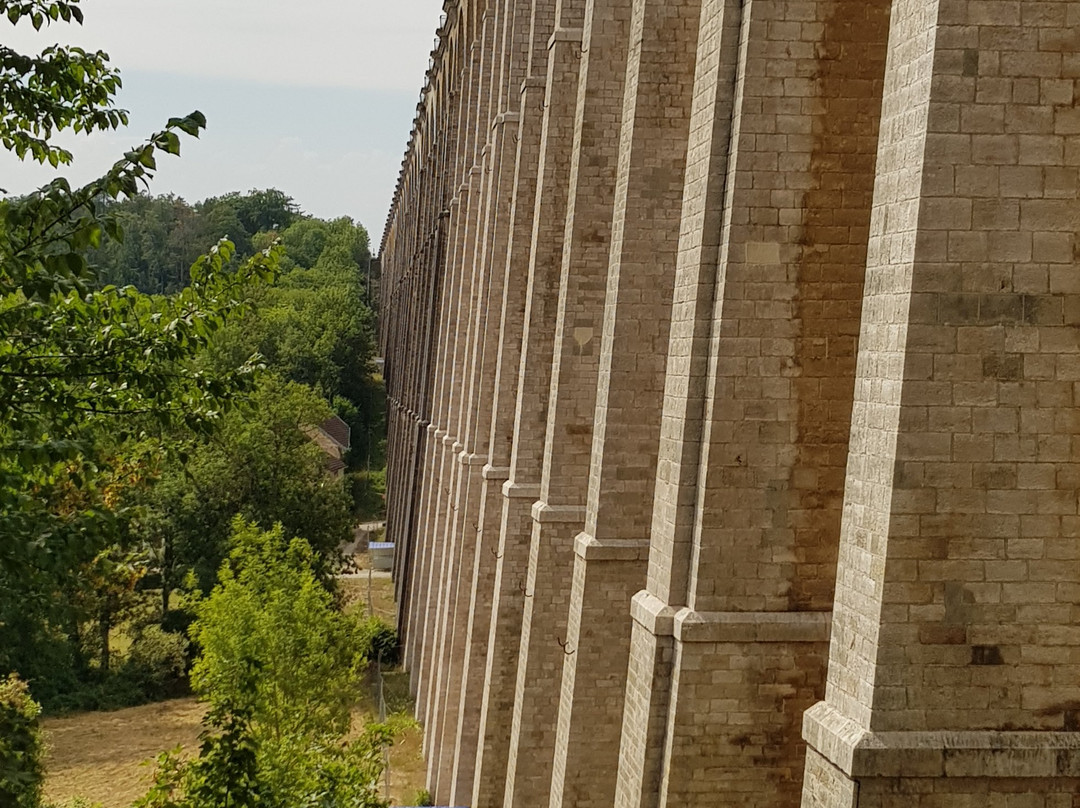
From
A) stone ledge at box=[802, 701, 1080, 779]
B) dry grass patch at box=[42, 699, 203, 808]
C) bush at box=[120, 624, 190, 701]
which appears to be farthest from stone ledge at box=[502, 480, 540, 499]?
bush at box=[120, 624, 190, 701]

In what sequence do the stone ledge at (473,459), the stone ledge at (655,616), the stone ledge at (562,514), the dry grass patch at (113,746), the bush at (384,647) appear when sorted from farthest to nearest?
the bush at (384,647), the dry grass patch at (113,746), the stone ledge at (473,459), the stone ledge at (562,514), the stone ledge at (655,616)

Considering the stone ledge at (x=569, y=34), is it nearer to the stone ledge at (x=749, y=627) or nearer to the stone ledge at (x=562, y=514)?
the stone ledge at (x=562, y=514)

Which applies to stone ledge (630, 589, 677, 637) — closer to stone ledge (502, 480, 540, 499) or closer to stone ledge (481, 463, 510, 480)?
stone ledge (502, 480, 540, 499)

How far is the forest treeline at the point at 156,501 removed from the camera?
6336mm

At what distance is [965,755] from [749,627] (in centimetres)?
260

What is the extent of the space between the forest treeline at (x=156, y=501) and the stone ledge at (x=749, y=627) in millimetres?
3353

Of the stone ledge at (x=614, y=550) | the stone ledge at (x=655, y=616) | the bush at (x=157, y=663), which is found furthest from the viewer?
the bush at (x=157, y=663)

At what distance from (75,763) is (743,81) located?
24627 mm

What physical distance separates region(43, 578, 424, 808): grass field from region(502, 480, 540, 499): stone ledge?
938cm

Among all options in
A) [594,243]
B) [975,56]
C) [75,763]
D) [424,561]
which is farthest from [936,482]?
[75,763]

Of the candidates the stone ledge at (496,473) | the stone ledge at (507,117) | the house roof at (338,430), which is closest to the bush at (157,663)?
the stone ledge at (496,473)

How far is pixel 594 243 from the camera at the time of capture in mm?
13211

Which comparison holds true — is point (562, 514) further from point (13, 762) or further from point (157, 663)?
point (157, 663)

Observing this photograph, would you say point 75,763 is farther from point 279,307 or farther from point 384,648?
point 279,307
